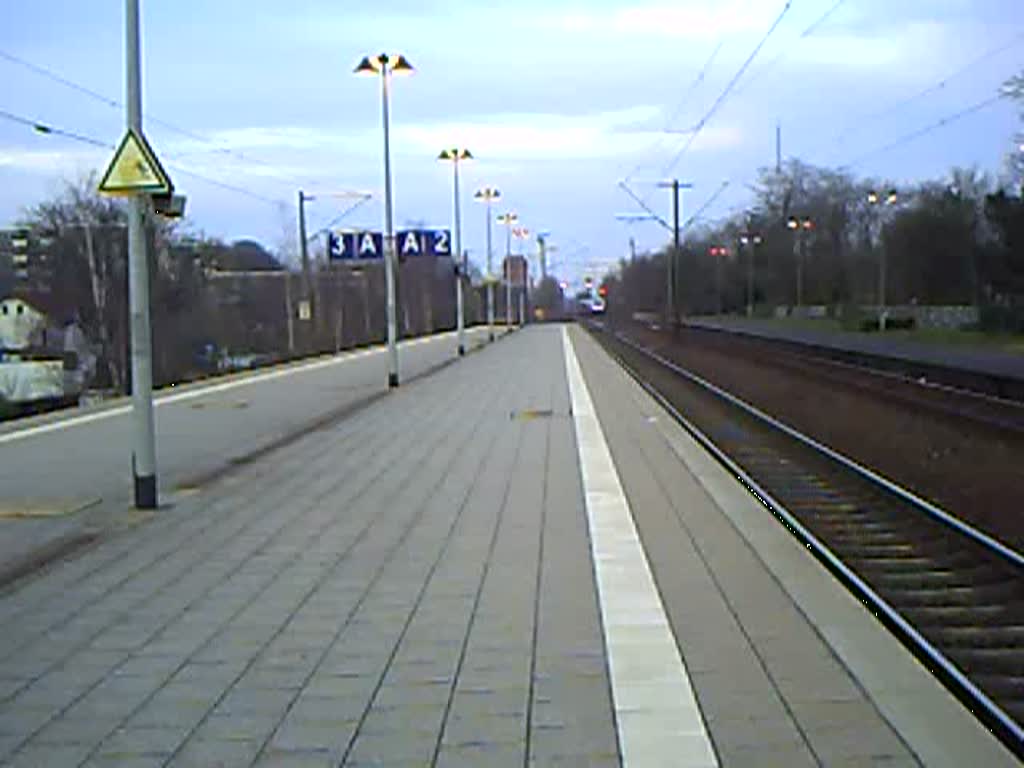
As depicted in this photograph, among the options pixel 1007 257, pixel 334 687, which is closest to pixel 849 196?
pixel 1007 257

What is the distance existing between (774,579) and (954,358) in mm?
31674

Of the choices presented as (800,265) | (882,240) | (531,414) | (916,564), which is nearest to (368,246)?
(531,414)

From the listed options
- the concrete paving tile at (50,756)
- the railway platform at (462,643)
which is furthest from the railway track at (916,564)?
the concrete paving tile at (50,756)

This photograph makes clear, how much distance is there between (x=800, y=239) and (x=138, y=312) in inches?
3221

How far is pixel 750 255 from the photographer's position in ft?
320

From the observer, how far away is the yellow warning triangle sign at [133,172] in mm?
10500

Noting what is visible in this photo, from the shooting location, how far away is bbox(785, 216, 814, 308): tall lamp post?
86350 mm

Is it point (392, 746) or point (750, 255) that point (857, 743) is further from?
point (750, 255)

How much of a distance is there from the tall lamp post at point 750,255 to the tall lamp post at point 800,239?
11.7ft

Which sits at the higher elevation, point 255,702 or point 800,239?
point 800,239

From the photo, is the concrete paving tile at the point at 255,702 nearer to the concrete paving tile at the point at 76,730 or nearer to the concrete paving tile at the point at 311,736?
the concrete paving tile at the point at 311,736

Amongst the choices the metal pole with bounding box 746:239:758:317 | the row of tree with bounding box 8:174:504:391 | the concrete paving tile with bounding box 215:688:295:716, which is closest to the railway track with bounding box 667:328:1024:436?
the concrete paving tile with bounding box 215:688:295:716

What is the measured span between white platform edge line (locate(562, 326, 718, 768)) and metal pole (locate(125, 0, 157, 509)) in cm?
399

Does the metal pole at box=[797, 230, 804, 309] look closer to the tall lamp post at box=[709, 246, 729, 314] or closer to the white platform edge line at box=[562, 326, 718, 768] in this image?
the tall lamp post at box=[709, 246, 729, 314]
